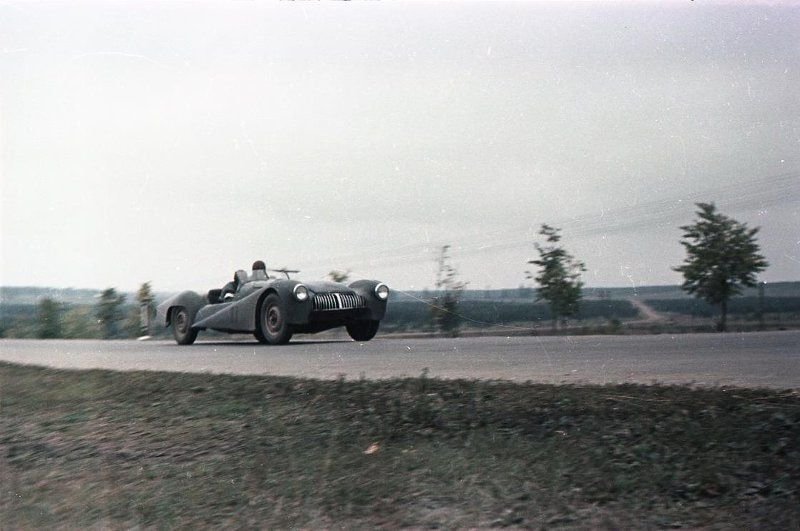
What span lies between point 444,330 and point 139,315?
597cm

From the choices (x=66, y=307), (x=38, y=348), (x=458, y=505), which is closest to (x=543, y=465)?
(x=458, y=505)

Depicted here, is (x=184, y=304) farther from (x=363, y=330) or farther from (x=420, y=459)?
(x=420, y=459)

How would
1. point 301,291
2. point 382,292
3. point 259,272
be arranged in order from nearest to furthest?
point 301,291 < point 259,272 < point 382,292

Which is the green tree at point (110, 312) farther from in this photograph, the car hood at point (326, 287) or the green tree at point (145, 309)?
the car hood at point (326, 287)

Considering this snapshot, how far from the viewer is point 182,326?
1681cm

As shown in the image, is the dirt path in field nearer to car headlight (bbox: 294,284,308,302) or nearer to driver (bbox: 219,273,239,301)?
car headlight (bbox: 294,284,308,302)

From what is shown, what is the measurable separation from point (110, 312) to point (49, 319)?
4.59 m

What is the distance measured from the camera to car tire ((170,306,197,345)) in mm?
16641

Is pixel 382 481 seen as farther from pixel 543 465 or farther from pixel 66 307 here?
pixel 66 307

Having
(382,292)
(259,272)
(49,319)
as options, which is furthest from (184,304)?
(49,319)

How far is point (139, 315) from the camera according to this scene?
57.2ft

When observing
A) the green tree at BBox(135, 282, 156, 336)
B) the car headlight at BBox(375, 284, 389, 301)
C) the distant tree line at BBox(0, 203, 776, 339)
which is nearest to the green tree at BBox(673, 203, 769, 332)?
the distant tree line at BBox(0, 203, 776, 339)

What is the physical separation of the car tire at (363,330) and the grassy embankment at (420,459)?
648 cm

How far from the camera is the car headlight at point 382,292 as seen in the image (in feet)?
48.3
